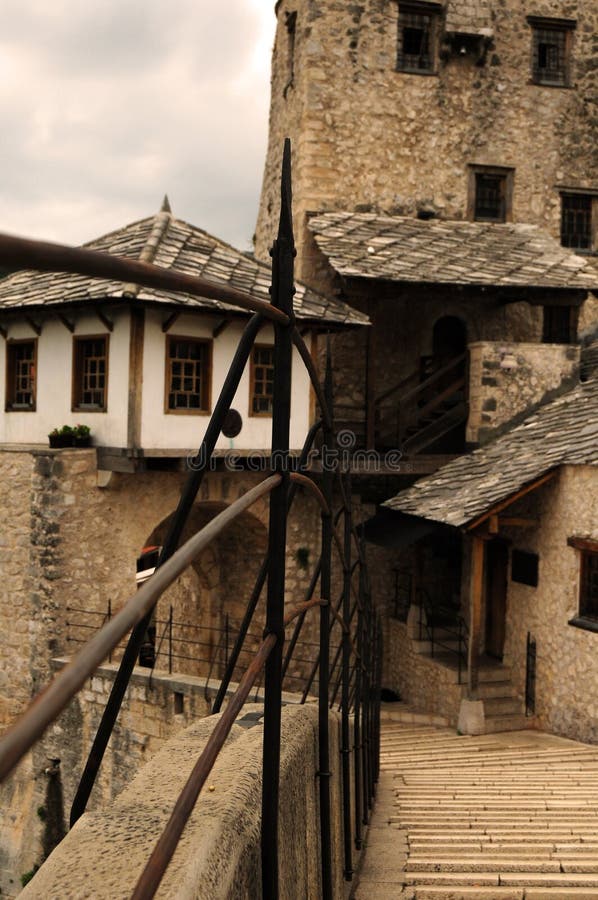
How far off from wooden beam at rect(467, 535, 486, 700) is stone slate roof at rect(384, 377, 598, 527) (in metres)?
0.67

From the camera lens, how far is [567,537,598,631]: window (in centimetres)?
1117

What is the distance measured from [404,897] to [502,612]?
1018cm

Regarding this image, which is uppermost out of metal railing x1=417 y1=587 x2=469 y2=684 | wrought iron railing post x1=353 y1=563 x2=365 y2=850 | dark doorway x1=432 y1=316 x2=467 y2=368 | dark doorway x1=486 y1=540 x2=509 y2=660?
dark doorway x1=432 y1=316 x2=467 y2=368

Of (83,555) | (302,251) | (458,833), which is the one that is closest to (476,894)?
(458,833)

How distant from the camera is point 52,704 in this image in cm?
102

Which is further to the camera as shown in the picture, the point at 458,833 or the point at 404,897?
the point at 458,833

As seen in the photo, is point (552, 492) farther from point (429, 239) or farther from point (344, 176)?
point (344, 176)

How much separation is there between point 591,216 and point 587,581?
983cm

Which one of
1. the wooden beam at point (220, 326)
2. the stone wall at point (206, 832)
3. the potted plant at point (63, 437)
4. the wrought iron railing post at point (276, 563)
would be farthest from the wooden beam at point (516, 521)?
the wrought iron railing post at point (276, 563)

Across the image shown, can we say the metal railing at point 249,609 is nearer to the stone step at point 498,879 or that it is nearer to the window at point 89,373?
the stone step at point 498,879

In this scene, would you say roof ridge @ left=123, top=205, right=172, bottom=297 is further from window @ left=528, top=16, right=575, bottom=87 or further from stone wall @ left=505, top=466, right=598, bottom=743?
window @ left=528, top=16, right=575, bottom=87

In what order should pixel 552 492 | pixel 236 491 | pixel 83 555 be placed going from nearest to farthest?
1. pixel 552 492
2. pixel 83 555
3. pixel 236 491

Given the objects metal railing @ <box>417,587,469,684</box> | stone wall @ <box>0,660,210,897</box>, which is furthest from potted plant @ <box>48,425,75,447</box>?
metal railing @ <box>417,587,469,684</box>

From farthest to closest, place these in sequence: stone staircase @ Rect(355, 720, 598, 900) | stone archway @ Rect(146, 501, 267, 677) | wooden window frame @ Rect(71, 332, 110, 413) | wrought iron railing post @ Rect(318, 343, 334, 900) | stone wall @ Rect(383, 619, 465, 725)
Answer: stone archway @ Rect(146, 501, 267, 677) < stone wall @ Rect(383, 619, 465, 725) < wooden window frame @ Rect(71, 332, 110, 413) < stone staircase @ Rect(355, 720, 598, 900) < wrought iron railing post @ Rect(318, 343, 334, 900)
